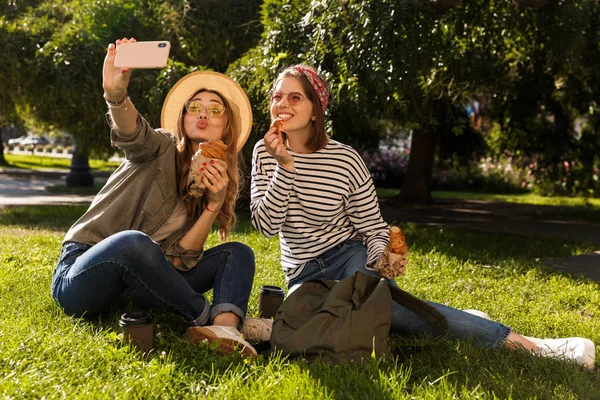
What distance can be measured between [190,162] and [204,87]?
43 cm

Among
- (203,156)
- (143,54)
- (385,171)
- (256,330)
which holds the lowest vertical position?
(385,171)

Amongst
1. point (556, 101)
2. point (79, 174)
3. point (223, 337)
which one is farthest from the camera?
point (79, 174)

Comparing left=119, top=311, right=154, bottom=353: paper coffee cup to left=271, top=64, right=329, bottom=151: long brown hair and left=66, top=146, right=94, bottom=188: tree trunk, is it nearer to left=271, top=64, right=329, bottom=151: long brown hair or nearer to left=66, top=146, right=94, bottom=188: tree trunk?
left=271, top=64, right=329, bottom=151: long brown hair

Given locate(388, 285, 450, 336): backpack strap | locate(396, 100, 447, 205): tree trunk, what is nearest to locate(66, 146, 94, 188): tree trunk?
locate(396, 100, 447, 205): tree trunk

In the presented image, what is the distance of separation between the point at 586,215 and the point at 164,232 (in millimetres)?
10893

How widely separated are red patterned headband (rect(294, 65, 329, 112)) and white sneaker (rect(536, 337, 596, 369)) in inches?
67.8

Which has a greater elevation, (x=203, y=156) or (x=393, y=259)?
(x=203, y=156)

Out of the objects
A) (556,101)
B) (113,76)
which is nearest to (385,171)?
(556,101)

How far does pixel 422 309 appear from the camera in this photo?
11.3 ft

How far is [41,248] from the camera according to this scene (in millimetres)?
6688

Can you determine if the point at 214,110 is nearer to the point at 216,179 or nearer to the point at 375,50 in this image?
the point at 216,179

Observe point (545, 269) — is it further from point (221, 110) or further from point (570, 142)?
point (570, 142)

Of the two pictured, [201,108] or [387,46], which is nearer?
[201,108]

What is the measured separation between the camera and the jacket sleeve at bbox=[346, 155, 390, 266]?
380 cm
